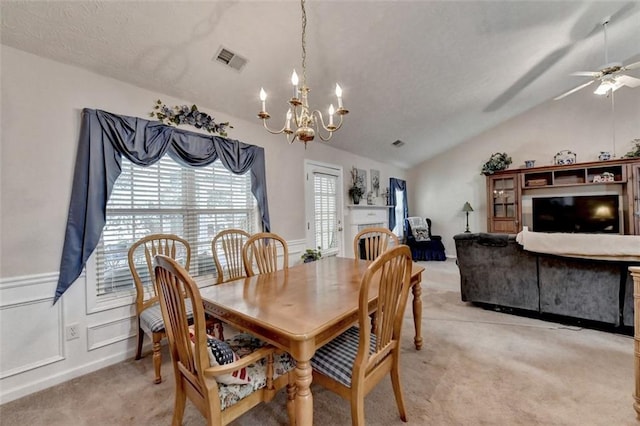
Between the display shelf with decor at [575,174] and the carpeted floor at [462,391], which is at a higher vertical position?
the display shelf with decor at [575,174]

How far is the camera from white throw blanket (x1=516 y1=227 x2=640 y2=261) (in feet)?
7.29

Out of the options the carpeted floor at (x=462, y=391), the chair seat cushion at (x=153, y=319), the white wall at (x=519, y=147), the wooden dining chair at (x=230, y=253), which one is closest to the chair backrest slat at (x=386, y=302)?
the carpeted floor at (x=462, y=391)

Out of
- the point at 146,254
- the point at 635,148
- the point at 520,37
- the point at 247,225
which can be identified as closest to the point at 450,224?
the point at 635,148

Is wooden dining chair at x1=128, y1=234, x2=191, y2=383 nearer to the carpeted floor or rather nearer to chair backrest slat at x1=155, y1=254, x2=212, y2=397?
the carpeted floor

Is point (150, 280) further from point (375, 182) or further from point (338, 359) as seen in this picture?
point (375, 182)

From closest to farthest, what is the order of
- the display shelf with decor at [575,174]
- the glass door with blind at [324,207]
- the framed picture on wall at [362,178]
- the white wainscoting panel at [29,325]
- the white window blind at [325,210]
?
the white wainscoting panel at [29,325] < the glass door with blind at [324,207] < the white window blind at [325,210] < the display shelf with decor at [575,174] < the framed picture on wall at [362,178]

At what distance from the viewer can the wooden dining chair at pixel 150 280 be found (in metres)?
1.93

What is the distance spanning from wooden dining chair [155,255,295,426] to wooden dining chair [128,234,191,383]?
70cm

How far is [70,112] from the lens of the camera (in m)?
2.05

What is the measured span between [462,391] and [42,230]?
3046 millimetres

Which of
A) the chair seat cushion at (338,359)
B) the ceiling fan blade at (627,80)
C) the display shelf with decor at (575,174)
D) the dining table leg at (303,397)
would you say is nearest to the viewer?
the dining table leg at (303,397)

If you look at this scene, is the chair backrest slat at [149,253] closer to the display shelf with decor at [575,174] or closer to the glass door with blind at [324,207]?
the glass door with blind at [324,207]

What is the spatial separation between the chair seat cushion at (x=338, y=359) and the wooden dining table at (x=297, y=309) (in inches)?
6.2

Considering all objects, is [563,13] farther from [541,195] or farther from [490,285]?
[541,195]
